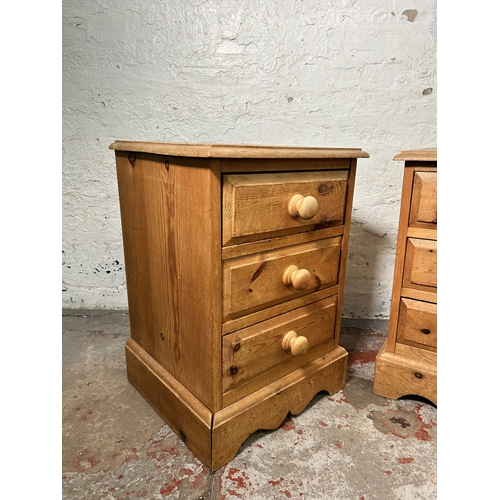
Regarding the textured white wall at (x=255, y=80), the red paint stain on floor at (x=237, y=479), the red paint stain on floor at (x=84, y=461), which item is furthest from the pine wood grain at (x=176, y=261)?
the textured white wall at (x=255, y=80)

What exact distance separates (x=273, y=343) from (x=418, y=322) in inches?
19.8

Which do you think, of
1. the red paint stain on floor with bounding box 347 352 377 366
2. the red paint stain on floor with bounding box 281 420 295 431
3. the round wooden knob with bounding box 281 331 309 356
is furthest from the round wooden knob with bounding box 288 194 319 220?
the red paint stain on floor with bounding box 347 352 377 366

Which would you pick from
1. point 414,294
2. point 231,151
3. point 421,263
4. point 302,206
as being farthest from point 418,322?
point 231,151

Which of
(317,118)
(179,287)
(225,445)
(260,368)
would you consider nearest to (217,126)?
(317,118)

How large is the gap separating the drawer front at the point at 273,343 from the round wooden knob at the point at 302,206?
0.31 m

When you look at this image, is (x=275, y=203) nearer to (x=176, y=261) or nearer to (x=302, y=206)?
(x=302, y=206)

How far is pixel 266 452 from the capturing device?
1.03 metres

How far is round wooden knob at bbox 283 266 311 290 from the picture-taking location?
954 mm

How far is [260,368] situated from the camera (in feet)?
3.34

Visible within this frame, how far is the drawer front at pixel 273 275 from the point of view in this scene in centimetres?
90

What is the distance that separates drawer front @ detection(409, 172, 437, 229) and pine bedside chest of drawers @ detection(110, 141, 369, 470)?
193mm

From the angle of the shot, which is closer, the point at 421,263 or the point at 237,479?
the point at 237,479

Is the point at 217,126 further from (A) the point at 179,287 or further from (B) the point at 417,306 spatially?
(B) the point at 417,306

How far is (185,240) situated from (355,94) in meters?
1.04
